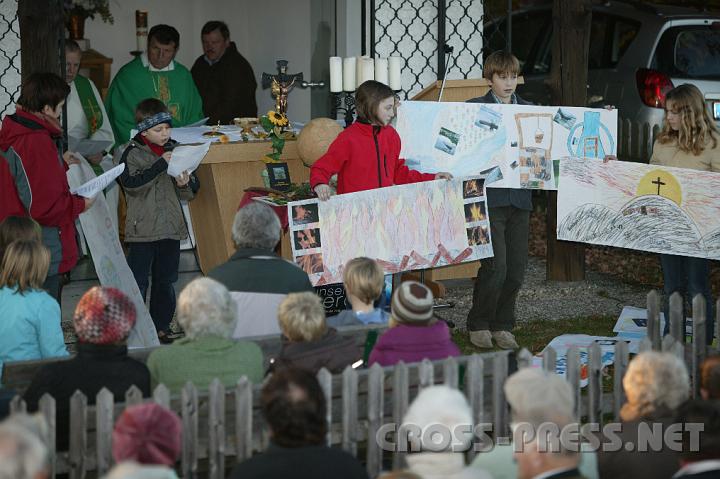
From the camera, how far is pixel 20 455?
11.0ft

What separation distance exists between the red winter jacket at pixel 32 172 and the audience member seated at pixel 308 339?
7.90ft

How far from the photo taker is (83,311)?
502cm

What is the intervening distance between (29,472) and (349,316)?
2771 millimetres

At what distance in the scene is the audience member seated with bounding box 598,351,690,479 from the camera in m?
4.58

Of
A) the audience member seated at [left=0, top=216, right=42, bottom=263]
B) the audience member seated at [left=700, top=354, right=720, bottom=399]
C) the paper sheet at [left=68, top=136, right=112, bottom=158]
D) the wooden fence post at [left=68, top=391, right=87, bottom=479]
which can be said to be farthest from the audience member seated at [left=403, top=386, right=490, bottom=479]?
the paper sheet at [left=68, top=136, right=112, bottom=158]

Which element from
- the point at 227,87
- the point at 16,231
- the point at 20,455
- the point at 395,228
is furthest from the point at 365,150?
the point at 227,87

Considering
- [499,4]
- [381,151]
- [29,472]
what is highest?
[499,4]

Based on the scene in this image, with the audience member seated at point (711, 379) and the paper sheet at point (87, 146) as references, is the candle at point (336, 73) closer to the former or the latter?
the paper sheet at point (87, 146)

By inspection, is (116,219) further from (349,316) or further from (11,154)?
(349,316)

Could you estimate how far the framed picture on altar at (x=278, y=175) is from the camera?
8.75 meters

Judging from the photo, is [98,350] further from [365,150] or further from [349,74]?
[349,74]

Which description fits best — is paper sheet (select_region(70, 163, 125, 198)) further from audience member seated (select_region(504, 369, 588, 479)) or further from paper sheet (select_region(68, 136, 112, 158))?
audience member seated (select_region(504, 369, 588, 479))

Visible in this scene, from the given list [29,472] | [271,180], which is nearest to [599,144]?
[271,180]

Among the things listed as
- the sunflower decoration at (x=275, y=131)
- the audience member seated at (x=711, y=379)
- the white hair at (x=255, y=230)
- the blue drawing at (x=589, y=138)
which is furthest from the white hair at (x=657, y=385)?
the sunflower decoration at (x=275, y=131)
